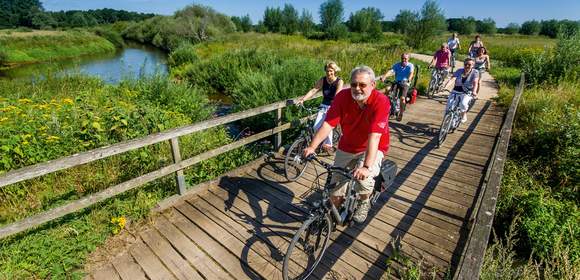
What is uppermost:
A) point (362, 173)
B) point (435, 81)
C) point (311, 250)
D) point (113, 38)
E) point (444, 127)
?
point (113, 38)

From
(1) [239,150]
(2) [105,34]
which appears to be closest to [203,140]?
(1) [239,150]

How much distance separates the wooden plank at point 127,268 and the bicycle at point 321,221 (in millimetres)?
1752

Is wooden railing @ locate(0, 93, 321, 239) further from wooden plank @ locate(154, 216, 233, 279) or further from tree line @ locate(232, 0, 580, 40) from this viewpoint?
tree line @ locate(232, 0, 580, 40)

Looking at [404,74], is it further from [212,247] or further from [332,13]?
[332,13]

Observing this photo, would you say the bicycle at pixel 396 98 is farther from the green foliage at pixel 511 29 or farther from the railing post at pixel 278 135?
the green foliage at pixel 511 29

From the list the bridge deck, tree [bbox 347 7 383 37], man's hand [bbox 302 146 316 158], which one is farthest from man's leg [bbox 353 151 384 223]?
tree [bbox 347 7 383 37]

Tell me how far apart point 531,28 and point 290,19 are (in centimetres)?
6173

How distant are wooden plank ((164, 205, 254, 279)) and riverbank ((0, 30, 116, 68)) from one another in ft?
142

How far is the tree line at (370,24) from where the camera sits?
32.6m

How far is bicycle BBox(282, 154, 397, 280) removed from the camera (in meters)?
3.14

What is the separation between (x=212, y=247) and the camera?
3840 mm

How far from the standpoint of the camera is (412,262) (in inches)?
137

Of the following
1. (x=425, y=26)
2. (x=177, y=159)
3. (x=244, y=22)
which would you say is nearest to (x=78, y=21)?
(x=244, y=22)

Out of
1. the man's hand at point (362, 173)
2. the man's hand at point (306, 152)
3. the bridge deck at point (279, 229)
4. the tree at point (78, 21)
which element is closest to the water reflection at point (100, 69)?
the bridge deck at point (279, 229)
